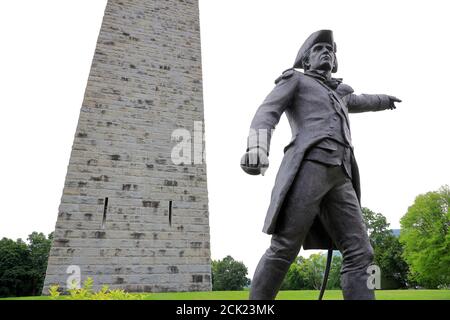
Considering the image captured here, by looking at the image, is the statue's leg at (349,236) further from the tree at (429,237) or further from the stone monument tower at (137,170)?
the tree at (429,237)

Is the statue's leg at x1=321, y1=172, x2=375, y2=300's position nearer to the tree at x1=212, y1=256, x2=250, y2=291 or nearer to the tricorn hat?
the tricorn hat

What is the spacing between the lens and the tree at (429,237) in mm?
18812

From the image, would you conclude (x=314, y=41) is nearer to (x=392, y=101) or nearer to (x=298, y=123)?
(x=298, y=123)

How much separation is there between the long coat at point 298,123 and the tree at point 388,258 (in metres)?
25.9

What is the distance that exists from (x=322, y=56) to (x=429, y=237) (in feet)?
70.2

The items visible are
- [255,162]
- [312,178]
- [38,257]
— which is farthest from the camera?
[38,257]

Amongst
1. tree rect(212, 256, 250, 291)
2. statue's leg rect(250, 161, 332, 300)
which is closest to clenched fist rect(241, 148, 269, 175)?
statue's leg rect(250, 161, 332, 300)

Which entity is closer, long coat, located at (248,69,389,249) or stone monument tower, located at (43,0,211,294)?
long coat, located at (248,69,389,249)

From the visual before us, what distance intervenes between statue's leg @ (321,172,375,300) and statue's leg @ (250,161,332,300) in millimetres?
123

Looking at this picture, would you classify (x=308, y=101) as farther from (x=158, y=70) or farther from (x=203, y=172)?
(x=158, y=70)

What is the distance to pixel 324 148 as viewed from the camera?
2418 mm

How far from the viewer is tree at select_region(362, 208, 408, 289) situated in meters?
26.7

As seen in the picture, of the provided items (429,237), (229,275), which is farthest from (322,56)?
(229,275)

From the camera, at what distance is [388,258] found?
2666 centimetres
